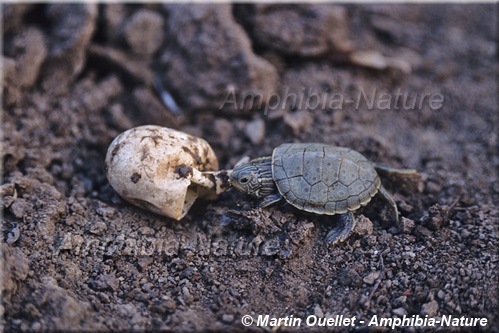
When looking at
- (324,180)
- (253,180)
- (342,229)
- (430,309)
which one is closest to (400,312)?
(430,309)

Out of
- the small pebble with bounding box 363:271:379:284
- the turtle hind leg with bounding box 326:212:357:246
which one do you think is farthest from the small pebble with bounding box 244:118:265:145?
the small pebble with bounding box 363:271:379:284

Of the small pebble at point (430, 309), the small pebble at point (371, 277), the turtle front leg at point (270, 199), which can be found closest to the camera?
the small pebble at point (430, 309)

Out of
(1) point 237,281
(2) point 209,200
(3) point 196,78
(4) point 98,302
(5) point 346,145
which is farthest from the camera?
(3) point 196,78

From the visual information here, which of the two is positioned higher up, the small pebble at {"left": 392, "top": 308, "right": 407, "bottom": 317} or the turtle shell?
the turtle shell

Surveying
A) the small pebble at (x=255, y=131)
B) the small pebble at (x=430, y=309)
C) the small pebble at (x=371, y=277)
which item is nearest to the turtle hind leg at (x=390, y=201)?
the small pebble at (x=371, y=277)

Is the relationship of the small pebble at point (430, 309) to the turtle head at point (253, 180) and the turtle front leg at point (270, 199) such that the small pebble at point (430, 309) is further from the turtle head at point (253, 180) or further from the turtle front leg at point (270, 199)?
the turtle head at point (253, 180)

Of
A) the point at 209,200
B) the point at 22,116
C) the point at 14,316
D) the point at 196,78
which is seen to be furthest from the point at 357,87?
the point at 14,316

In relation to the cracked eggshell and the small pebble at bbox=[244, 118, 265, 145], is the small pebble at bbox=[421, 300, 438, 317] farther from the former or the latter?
the small pebble at bbox=[244, 118, 265, 145]

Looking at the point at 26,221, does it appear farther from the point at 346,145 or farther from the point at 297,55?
the point at 297,55
